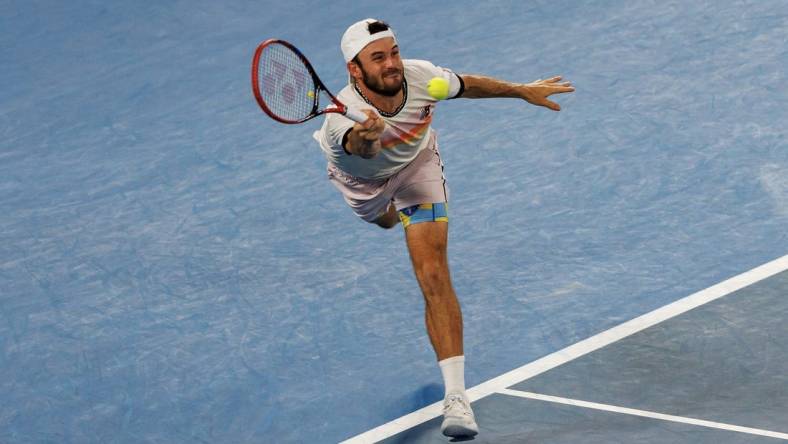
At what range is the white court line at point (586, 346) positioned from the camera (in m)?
6.76

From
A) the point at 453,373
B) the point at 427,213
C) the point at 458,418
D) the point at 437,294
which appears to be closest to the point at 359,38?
the point at 427,213

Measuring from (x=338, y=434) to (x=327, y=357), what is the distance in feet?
2.51

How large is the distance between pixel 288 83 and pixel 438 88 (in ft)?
2.41

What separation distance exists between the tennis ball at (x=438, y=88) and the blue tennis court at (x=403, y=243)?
4.41 feet

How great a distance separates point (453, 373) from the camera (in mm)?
6652

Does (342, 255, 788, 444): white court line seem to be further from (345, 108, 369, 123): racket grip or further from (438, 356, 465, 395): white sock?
(345, 108, 369, 123): racket grip

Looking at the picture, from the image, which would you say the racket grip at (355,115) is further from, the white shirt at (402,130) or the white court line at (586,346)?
the white court line at (586,346)

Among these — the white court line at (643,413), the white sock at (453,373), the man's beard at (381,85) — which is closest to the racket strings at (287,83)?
the man's beard at (381,85)

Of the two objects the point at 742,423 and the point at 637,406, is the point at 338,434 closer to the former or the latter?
the point at 637,406

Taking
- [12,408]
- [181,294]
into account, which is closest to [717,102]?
[181,294]

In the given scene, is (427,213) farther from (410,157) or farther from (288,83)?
(288,83)

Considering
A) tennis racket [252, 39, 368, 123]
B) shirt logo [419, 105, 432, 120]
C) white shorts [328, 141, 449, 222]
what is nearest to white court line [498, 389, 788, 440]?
white shorts [328, 141, 449, 222]

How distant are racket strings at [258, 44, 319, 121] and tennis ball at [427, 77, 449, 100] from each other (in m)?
0.58

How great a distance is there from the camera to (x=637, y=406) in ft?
21.8
